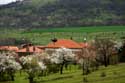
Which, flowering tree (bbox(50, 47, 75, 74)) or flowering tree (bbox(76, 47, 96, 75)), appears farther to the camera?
flowering tree (bbox(50, 47, 75, 74))

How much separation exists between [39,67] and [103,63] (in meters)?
31.2

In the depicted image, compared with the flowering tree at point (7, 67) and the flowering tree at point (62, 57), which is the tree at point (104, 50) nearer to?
the flowering tree at point (62, 57)

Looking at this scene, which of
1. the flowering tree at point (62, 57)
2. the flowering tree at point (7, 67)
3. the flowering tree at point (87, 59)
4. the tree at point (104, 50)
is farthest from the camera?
the tree at point (104, 50)

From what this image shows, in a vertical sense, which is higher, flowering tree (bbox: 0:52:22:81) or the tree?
the tree

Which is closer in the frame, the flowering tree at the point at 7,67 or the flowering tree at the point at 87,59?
the flowering tree at the point at 87,59

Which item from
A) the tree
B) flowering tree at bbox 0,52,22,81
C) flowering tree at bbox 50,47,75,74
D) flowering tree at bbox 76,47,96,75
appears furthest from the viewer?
the tree

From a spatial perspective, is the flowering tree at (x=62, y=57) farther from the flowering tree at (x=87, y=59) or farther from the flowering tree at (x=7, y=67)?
the flowering tree at (x=7, y=67)

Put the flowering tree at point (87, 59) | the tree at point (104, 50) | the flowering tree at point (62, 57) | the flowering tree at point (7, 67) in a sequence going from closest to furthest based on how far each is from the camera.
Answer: the flowering tree at point (87, 59)
the flowering tree at point (7, 67)
the flowering tree at point (62, 57)
the tree at point (104, 50)

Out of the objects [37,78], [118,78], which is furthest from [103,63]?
[118,78]

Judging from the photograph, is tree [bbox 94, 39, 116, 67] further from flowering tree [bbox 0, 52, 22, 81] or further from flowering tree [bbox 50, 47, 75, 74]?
flowering tree [bbox 0, 52, 22, 81]

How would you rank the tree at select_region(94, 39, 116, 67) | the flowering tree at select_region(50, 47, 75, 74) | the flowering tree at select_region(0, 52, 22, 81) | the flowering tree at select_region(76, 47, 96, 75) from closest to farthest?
the flowering tree at select_region(76, 47, 96, 75)
the flowering tree at select_region(0, 52, 22, 81)
the flowering tree at select_region(50, 47, 75, 74)
the tree at select_region(94, 39, 116, 67)

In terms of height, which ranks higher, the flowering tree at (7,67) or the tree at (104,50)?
the tree at (104,50)

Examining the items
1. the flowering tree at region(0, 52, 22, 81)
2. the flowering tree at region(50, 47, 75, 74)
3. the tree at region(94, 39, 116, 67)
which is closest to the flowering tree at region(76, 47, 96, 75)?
the tree at region(94, 39, 116, 67)

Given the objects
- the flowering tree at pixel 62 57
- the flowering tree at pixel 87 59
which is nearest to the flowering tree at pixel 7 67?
the flowering tree at pixel 62 57
